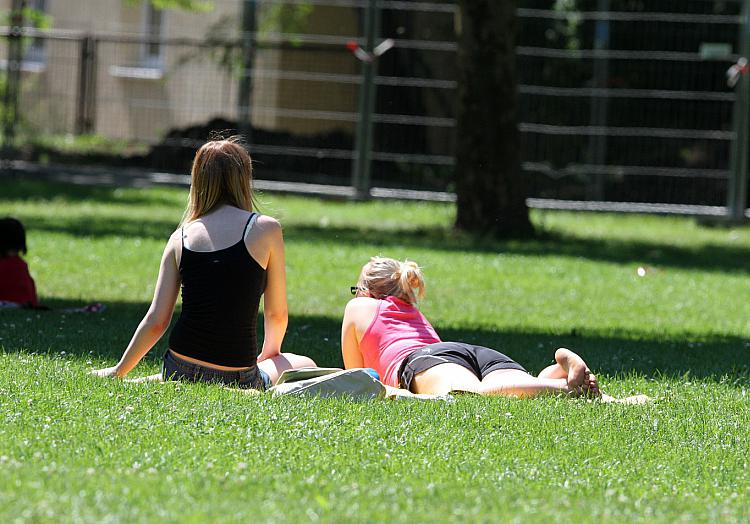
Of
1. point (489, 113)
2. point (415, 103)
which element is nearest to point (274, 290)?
point (489, 113)

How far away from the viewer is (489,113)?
48.3 feet

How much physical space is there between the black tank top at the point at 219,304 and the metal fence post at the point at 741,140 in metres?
12.8

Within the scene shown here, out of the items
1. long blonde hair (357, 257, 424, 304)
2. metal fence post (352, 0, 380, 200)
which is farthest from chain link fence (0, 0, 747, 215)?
long blonde hair (357, 257, 424, 304)

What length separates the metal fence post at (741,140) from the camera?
17391mm

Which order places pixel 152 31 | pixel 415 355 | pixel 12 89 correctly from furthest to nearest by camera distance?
pixel 152 31 < pixel 12 89 < pixel 415 355

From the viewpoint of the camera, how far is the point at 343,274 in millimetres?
11836

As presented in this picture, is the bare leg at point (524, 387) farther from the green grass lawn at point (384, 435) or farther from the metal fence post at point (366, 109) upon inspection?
the metal fence post at point (366, 109)

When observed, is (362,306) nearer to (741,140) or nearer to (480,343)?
(480,343)

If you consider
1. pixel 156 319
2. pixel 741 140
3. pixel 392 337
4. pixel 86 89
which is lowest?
pixel 392 337

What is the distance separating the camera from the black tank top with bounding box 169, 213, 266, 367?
5.88 meters

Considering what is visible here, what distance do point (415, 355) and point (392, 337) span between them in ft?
0.81

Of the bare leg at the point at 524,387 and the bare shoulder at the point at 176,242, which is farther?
the bare leg at the point at 524,387

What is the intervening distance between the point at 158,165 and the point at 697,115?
25.4 ft

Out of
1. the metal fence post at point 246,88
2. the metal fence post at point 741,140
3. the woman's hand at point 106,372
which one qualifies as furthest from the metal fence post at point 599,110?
the woman's hand at point 106,372
